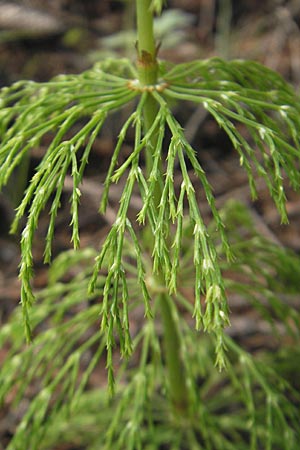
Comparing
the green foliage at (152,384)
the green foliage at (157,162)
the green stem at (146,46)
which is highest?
the green stem at (146,46)

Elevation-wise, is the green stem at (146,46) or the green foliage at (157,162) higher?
the green stem at (146,46)

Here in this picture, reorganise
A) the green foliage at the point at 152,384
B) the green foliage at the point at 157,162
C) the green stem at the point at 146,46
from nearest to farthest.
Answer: the green foliage at the point at 157,162
the green stem at the point at 146,46
the green foliage at the point at 152,384

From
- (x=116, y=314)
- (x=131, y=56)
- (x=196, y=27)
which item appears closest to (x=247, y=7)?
(x=196, y=27)

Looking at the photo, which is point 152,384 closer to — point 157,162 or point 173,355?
point 173,355

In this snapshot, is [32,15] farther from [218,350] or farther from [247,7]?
[218,350]

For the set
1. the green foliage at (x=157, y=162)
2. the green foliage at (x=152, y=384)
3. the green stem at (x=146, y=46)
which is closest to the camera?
the green foliage at (x=157, y=162)

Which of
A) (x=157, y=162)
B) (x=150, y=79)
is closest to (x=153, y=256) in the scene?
(x=157, y=162)

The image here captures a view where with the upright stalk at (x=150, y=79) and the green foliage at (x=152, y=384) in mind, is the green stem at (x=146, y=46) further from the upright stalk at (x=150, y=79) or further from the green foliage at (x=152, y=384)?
the green foliage at (x=152, y=384)

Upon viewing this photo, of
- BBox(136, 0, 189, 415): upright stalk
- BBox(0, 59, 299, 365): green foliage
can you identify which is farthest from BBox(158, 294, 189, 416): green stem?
BBox(0, 59, 299, 365): green foliage

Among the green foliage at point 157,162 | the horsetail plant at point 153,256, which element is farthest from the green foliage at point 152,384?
the green foliage at point 157,162

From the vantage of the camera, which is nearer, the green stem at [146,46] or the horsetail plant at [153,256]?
the horsetail plant at [153,256]
